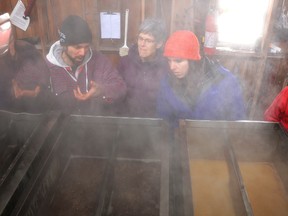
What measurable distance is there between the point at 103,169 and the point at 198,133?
3.27ft

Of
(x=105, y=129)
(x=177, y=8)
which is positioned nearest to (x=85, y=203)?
(x=105, y=129)

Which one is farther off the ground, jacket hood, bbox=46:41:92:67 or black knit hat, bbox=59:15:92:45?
black knit hat, bbox=59:15:92:45

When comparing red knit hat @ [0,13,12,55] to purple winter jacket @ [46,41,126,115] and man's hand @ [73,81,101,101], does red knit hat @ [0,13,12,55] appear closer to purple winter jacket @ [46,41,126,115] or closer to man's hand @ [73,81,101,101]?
purple winter jacket @ [46,41,126,115]

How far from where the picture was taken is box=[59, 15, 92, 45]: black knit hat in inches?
131

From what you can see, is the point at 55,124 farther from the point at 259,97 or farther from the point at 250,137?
the point at 259,97

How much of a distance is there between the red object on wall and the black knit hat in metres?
2.30

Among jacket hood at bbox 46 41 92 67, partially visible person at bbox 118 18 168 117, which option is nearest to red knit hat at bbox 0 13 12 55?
jacket hood at bbox 46 41 92 67

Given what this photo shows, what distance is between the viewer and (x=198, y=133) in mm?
2750

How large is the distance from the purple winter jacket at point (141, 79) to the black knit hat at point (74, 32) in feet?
2.45

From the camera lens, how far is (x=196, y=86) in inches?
129

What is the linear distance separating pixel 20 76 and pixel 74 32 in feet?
3.41

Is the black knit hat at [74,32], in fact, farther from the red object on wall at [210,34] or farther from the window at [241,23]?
the window at [241,23]

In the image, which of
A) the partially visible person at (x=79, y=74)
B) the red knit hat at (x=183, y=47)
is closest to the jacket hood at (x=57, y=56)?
the partially visible person at (x=79, y=74)

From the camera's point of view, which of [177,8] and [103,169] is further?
[177,8]
